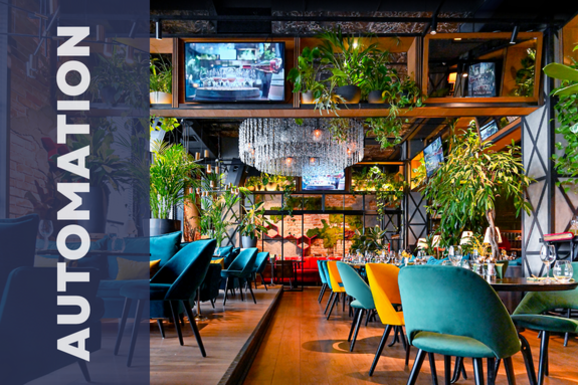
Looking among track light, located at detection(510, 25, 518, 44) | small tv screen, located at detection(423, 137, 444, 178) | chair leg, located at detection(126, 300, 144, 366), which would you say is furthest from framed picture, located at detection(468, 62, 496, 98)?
chair leg, located at detection(126, 300, 144, 366)

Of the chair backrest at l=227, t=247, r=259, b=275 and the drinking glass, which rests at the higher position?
the drinking glass

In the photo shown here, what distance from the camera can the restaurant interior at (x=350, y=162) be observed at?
9.93 ft

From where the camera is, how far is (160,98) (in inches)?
253

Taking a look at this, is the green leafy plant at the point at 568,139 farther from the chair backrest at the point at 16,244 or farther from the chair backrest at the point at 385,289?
the chair backrest at the point at 16,244

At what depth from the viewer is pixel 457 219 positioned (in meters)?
7.81

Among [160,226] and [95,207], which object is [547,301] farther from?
[95,207]

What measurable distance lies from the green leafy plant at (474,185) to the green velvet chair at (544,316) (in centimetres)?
309

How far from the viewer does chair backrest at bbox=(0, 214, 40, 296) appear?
71.9 inches

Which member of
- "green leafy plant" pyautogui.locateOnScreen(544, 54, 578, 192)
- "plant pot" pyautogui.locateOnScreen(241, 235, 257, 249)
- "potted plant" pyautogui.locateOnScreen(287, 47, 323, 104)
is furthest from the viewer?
"plant pot" pyautogui.locateOnScreen(241, 235, 257, 249)

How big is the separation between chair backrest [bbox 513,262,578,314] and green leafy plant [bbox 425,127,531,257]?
3073 millimetres

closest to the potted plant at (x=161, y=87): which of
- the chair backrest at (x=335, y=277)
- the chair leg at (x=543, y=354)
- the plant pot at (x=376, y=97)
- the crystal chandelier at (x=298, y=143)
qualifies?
the crystal chandelier at (x=298, y=143)

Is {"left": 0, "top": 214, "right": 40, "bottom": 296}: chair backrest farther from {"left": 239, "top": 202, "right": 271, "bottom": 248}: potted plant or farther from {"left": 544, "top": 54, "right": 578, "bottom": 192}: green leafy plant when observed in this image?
{"left": 239, "top": 202, "right": 271, "bottom": 248}: potted plant

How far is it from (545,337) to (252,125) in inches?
238

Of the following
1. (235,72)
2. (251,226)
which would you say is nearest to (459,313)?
(235,72)
